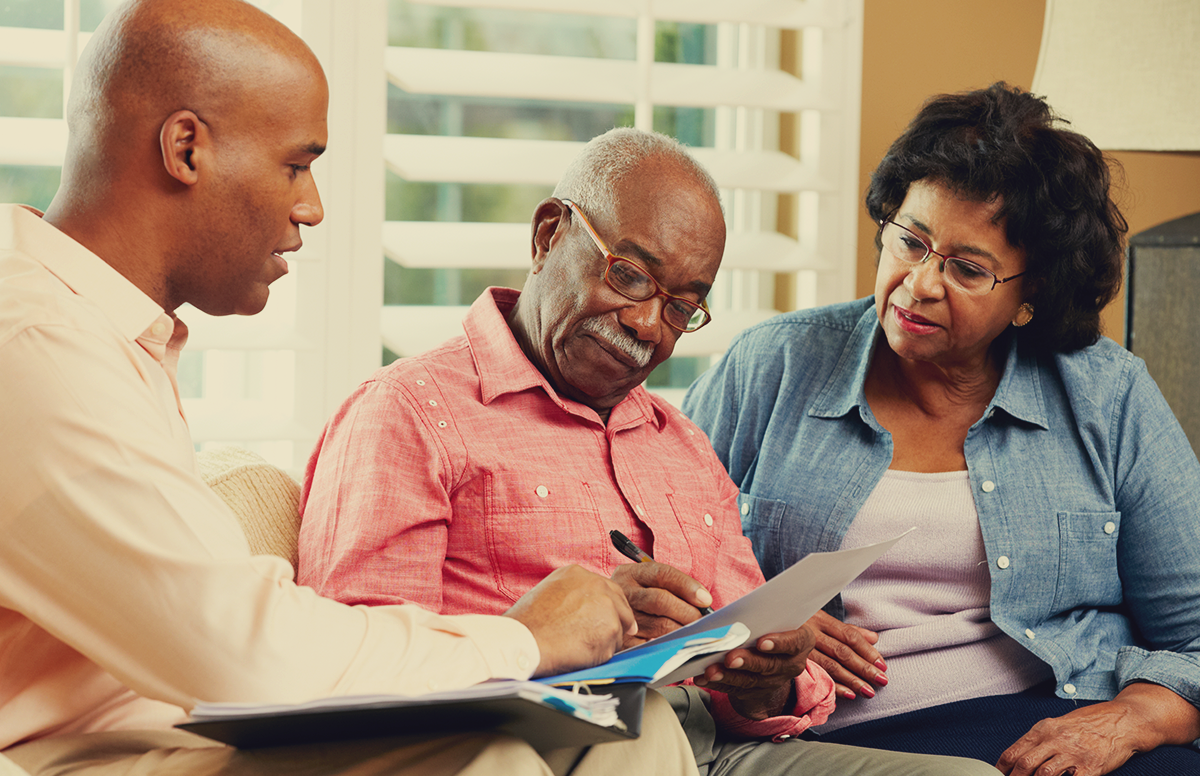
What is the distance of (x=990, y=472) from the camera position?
68.2 inches

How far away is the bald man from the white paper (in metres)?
0.06

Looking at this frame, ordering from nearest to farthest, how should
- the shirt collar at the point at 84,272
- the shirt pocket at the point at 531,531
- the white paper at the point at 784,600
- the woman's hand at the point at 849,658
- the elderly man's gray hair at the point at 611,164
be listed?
1. the shirt collar at the point at 84,272
2. the white paper at the point at 784,600
3. the shirt pocket at the point at 531,531
4. the elderly man's gray hair at the point at 611,164
5. the woman's hand at the point at 849,658

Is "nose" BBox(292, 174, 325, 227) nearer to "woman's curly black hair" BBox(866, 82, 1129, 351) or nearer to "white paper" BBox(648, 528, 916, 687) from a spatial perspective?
"white paper" BBox(648, 528, 916, 687)

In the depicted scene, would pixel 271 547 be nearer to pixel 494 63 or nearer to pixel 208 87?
pixel 208 87

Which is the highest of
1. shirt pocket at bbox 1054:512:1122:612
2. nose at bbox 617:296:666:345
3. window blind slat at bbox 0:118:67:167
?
window blind slat at bbox 0:118:67:167

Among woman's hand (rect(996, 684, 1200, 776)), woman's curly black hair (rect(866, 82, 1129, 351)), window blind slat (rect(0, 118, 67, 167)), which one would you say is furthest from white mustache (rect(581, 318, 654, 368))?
window blind slat (rect(0, 118, 67, 167))

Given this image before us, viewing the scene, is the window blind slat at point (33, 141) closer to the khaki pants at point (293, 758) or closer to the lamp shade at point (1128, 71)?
the khaki pants at point (293, 758)

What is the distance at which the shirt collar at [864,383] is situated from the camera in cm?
178

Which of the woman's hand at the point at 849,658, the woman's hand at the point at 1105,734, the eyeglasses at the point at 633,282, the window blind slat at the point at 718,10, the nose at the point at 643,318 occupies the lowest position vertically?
the woman's hand at the point at 1105,734

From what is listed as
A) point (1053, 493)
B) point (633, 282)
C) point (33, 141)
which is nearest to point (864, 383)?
point (1053, 493)

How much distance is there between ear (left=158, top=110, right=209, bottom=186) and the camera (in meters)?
0.95

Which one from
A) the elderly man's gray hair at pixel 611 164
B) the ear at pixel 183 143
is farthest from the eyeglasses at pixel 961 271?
the ear at pixel 183 143

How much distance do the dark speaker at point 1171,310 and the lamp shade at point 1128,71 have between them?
0.21 metres

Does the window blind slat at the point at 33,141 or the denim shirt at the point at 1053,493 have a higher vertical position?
the window blind slat at the point at 33,141
